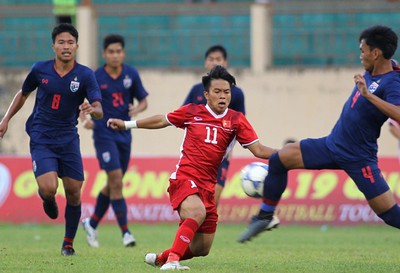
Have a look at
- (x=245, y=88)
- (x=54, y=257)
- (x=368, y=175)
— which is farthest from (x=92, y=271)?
(x=245, y=88)

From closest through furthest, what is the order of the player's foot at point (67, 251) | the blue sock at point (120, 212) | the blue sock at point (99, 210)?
the player's foot at point (67, 251) → the blue sock at point (120, 212) → the blue sock at point (99, 210)

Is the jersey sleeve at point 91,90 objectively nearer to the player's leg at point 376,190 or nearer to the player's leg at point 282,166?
the player's leg at point 282,166

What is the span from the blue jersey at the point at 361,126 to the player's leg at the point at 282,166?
0.15 meters

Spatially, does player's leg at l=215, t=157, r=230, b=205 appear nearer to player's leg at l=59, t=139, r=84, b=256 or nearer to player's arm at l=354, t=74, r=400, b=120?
player's leg at l=59, t=139, r=84, b=256

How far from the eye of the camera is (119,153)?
14.3m

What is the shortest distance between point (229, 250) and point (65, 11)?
1539cm

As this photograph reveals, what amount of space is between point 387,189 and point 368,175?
24 centimetres

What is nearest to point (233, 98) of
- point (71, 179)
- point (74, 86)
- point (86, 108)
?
point (74, 86)

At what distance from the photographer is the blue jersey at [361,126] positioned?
9570 mm

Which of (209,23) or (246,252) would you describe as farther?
(209,23)

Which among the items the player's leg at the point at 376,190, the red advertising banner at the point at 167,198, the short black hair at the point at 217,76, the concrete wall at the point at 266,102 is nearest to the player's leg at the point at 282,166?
the player's leg at the point at 376,190

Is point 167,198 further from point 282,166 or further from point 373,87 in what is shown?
point 373,87

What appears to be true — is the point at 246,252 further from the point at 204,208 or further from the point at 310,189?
the point at 310,189

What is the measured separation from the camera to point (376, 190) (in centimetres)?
952
